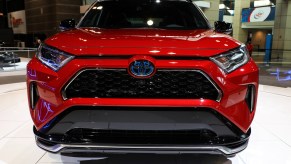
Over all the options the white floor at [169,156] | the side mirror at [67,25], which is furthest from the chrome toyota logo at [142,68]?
the side mirror at [67,25]

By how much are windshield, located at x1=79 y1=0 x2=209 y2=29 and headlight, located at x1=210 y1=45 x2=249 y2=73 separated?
2.98ft

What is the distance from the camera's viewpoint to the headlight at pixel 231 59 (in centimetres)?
167

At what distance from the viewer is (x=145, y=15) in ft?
9.42

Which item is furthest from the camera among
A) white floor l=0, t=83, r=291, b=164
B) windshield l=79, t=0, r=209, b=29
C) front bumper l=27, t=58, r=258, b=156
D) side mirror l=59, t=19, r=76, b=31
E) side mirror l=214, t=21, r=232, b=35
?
windshield l=79, t=0, r=209, b=29

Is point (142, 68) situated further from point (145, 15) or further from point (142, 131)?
point (145, 15)

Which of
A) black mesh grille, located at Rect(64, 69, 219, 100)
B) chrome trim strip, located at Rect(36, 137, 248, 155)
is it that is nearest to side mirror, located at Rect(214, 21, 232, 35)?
black mesh grille, located at Rect(64, 69, 219, 100)

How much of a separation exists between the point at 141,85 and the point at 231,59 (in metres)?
0.56

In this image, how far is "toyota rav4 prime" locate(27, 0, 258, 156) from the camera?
1.59 m

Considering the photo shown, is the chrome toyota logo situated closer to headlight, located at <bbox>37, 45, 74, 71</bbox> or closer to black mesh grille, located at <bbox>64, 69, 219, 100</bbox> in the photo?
black mesh grille, located at <bbox>64, 69, 219, 100</bbox>

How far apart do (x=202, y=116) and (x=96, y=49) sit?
693mm

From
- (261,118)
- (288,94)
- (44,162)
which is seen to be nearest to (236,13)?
(288,94)

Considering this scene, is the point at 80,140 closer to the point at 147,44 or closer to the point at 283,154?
the point at 147,44

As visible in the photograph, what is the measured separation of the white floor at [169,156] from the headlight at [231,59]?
0.93 meters

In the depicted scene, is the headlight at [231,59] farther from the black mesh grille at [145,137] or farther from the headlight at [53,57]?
the headlight at [53,57]
